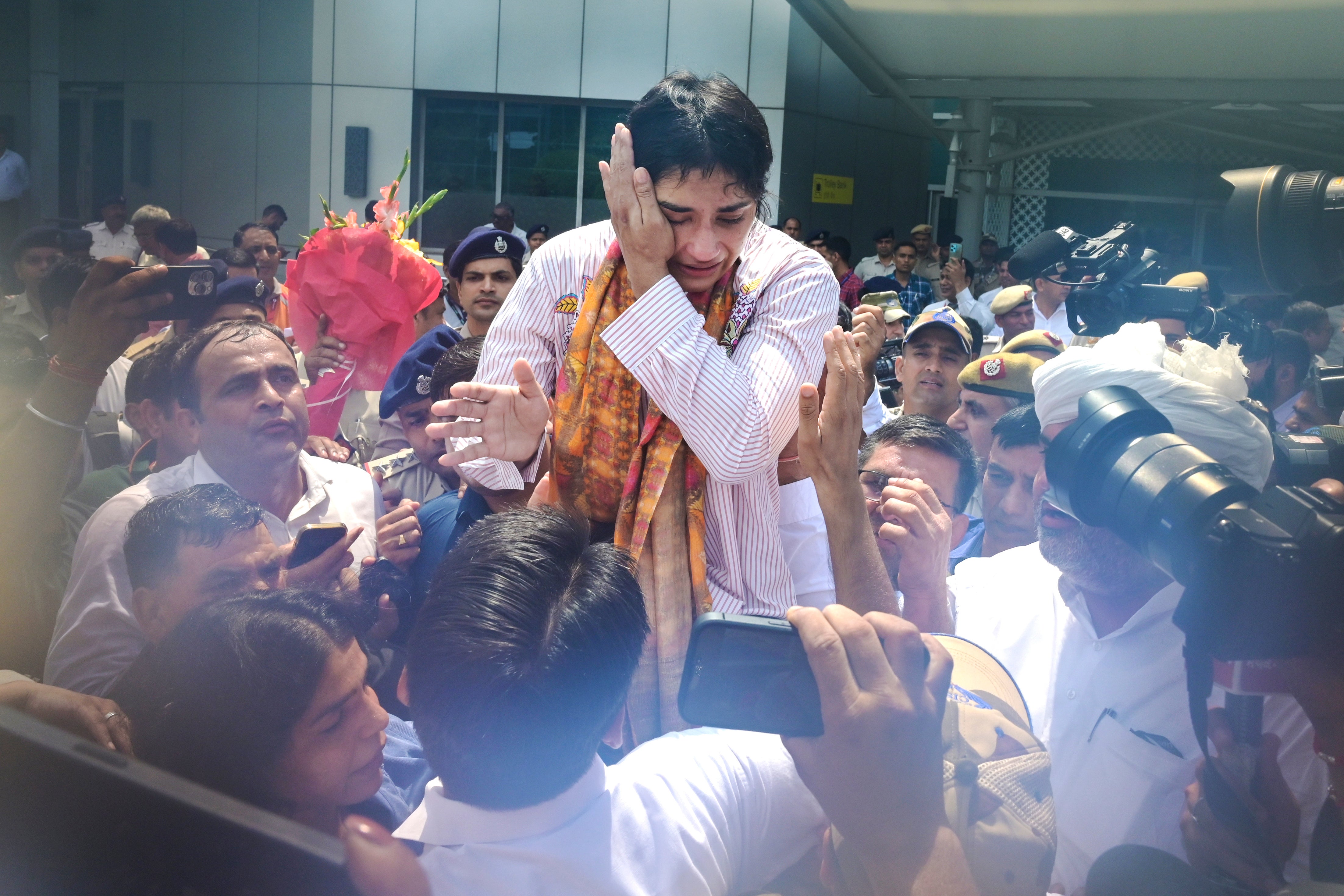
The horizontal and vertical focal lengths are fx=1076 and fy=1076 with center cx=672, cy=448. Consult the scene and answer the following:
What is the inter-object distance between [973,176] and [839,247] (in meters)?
2.83

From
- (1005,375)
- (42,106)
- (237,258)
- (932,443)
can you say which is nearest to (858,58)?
(237,258)

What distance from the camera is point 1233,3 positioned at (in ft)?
28.3

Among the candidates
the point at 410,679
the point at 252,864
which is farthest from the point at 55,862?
the point at 410,679

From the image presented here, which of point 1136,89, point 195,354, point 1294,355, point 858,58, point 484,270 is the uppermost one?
point 858,58

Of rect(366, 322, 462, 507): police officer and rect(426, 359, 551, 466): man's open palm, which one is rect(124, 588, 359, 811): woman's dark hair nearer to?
rect(426, 359, 551, 466): man's open palm

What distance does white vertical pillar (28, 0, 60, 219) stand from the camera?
945 centimetres

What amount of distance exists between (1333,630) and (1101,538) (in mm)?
1003

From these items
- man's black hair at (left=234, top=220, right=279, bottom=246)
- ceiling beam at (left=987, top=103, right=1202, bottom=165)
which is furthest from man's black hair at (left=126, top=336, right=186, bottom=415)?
ceiling beam at (left=987, top=103, right=1202, bottom=165)

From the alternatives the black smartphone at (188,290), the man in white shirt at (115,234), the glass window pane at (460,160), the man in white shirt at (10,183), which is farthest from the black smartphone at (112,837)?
the glass window pane at (460,160)

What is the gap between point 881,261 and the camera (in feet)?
35.4

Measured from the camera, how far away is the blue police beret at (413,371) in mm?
3363

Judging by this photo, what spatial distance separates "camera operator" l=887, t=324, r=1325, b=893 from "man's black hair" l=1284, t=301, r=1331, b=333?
5.32m

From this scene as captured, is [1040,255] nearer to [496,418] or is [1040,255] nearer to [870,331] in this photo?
[870,331]

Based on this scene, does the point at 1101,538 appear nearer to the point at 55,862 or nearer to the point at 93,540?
the point at 55,862
